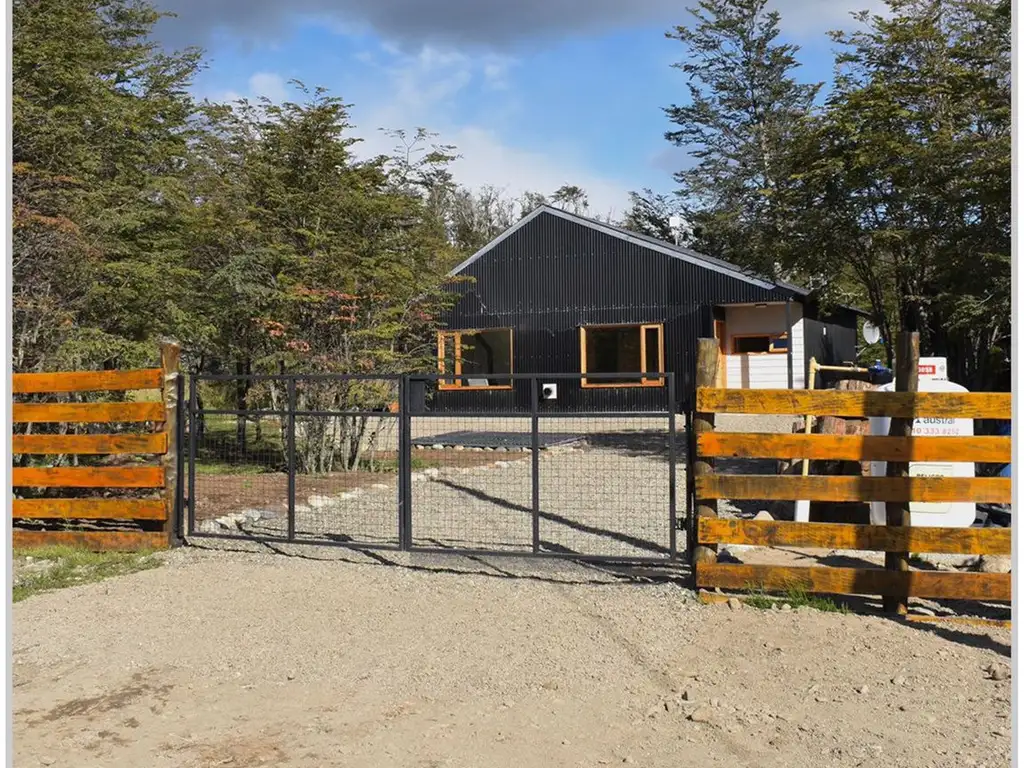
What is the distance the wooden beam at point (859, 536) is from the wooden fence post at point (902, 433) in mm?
89

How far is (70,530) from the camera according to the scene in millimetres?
A: 8211

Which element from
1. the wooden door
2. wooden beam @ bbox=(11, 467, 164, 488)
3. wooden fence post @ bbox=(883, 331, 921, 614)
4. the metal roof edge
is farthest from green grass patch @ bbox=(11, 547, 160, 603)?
the wooden door

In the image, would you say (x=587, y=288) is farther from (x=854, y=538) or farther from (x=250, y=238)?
(x=854, y=538)

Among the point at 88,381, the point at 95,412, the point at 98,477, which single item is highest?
the point at 88,381

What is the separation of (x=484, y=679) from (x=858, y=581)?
249 cm

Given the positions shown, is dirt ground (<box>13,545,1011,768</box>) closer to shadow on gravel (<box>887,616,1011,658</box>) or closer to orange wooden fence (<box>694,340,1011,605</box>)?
shadow on gravel (<box>887,616,1011,658</box>)

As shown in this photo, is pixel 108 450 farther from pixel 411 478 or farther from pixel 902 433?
pixel 902 433

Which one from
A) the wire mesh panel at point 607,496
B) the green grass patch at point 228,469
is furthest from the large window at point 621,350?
the green grass patch at point 228,469

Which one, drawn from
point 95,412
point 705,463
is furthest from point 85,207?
point 705,463

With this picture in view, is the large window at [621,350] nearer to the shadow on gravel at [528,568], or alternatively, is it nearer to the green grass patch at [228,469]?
the green grass patch at [228,469]

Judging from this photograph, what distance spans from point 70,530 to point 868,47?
1335cm

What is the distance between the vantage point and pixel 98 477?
7.95 meters

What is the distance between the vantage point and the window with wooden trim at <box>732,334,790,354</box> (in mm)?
24375

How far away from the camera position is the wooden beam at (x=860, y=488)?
18.2 ft
